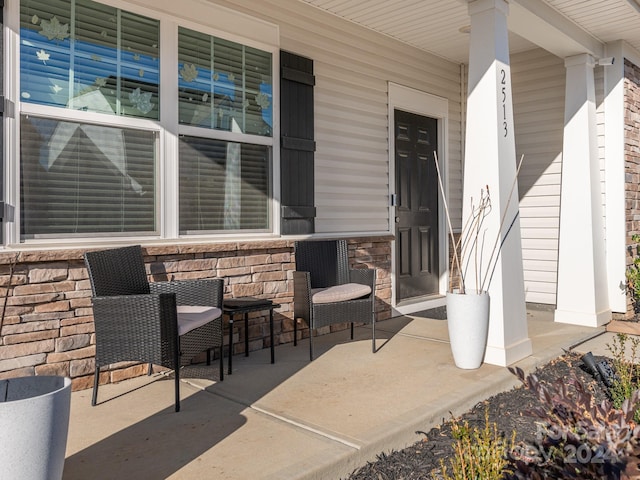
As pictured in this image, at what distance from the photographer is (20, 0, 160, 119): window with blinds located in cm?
292

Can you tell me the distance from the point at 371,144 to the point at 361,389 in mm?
2679

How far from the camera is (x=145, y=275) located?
3.19 meters

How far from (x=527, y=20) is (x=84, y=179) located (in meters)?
3.40

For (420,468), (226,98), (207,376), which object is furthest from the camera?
(226,98)

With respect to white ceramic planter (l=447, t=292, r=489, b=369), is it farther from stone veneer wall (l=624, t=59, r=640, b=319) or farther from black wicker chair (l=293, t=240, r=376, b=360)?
stone veneer wall (l=624, t=59, r=640, b=319)

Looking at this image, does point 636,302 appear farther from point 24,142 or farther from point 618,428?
point 24,142

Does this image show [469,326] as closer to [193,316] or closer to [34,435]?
[193,316]

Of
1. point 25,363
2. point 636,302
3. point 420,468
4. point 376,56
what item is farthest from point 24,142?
point 636,302

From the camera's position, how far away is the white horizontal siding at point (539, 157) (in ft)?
17.9

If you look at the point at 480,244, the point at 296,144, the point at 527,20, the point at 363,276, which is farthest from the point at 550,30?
the point at 363,276

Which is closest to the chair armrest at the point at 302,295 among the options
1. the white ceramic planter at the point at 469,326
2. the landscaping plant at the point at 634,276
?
the white ceramic planter at the point at 469,326

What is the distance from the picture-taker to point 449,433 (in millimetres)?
2564

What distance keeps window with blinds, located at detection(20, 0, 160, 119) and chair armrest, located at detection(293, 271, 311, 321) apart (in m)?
1.48

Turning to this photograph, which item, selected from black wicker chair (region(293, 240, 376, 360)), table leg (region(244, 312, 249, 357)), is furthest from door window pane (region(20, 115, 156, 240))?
black wicker chair (region(293, 240, 376, 360))
